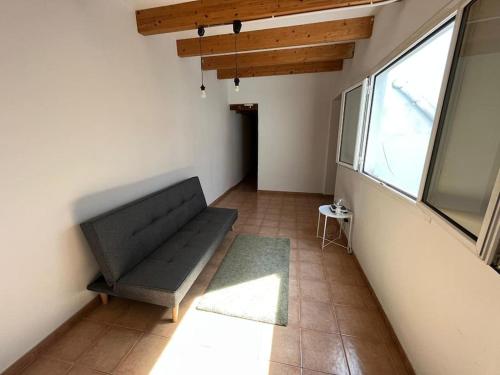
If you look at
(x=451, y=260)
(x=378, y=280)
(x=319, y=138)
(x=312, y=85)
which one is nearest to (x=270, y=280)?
(x=378, y=280)

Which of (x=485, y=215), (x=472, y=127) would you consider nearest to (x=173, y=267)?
(x=485, y=215)

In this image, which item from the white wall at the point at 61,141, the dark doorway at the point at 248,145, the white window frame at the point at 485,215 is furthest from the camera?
the dark doorway at the point at 248,145

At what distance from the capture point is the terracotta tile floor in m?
1.30

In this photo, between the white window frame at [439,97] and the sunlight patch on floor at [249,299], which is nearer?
the white window frame at [439,97]

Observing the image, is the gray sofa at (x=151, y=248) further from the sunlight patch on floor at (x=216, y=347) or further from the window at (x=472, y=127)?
the window at (x=472, y=127)

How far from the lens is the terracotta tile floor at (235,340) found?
130 cm

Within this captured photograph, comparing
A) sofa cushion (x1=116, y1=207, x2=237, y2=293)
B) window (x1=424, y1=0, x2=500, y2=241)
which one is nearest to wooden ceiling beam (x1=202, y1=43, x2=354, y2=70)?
window (x1=424, y1=0, x2=500, y2=241)

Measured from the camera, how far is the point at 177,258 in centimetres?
179

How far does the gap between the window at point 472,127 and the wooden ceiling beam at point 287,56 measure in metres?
2.42

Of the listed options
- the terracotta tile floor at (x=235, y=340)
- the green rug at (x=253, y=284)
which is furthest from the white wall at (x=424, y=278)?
the green rug at (x=253, y=284)

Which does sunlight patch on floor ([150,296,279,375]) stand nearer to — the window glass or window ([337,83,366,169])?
window ([337,83,366,169])

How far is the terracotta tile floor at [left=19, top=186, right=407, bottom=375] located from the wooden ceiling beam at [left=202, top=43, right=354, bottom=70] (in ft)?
10.1

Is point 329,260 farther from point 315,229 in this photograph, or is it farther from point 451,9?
point 451,9

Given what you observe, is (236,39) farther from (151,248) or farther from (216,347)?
(216,347)
